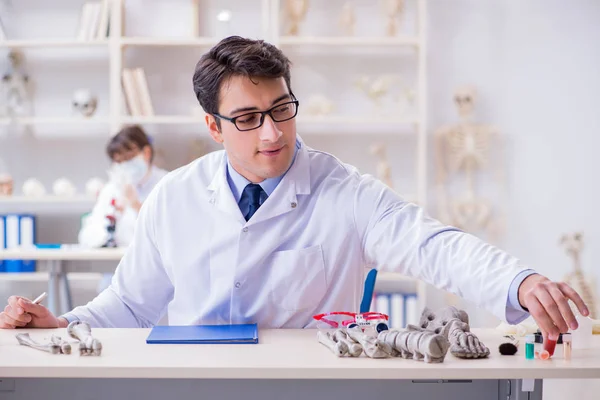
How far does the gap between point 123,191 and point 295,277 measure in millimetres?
2539

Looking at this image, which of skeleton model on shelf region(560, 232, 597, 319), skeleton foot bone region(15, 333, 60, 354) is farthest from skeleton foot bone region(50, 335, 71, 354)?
skeleton model on shelf region(560, 232, 597, 319)

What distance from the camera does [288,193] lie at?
6.17ft

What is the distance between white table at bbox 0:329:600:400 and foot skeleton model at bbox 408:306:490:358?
0.9 inches

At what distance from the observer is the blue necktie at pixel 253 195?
190cm

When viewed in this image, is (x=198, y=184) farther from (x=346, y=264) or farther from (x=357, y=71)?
(x=357, y=71)

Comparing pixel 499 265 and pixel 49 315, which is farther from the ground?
pixel 499 265

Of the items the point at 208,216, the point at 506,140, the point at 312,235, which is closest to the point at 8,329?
the point at 208,216

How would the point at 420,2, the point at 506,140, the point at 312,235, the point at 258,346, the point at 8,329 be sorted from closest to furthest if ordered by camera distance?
the point at 258,346, the point at 8,329, the point at 312,235, the point at 420,2, the point at 506,140

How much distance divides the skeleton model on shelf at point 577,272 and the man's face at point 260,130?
3141 mm

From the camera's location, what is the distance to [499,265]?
153cm

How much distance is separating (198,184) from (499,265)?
793 millimetres

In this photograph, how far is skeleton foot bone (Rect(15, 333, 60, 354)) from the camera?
4.79 ft

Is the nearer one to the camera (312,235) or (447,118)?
(312,235)

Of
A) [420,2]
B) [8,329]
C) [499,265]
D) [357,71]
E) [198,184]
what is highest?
[420,2]
